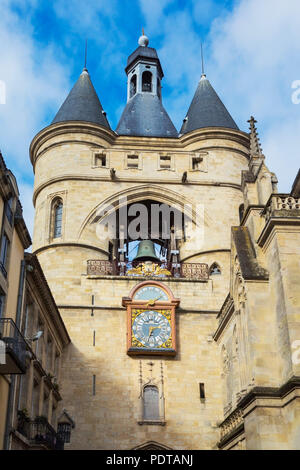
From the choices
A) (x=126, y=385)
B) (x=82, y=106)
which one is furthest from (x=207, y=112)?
(x=126, y=385)

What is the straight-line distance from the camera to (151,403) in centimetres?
2220

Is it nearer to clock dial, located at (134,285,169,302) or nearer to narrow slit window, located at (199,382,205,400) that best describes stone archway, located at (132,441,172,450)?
narrow slit window, located at (199,382,205,400)

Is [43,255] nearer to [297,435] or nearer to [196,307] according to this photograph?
[196,307]

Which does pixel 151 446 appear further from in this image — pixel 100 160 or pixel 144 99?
pixel 144 99

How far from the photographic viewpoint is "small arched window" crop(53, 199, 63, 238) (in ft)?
86.2

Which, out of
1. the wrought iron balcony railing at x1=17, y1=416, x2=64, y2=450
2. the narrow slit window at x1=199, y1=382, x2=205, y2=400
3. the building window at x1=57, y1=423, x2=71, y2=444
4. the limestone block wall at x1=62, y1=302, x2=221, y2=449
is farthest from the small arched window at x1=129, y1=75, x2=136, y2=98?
the wrought iron balcony railing at x1=17, y1=416, x2=64, y2=450

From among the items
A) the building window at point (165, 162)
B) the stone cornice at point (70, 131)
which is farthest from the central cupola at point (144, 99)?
the building window at point (165, 162)

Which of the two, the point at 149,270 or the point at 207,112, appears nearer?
the point at 149,270

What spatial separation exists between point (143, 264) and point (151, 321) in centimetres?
244

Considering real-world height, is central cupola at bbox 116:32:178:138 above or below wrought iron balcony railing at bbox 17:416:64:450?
→ above

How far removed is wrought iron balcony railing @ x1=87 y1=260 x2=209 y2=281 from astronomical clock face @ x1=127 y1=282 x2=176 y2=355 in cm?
80

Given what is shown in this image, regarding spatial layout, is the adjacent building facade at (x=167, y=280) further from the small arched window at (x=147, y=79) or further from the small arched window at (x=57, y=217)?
the small arched window at (x=147, y=79)

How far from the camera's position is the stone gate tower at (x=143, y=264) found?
21.8 metres

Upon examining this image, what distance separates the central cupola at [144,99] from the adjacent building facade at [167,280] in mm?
175
